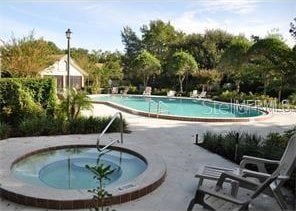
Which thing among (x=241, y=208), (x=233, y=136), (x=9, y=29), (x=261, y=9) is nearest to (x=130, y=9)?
(x=261, y=9)

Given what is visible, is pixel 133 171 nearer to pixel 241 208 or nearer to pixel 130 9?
pixel 241 208

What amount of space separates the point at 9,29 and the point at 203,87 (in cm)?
1722

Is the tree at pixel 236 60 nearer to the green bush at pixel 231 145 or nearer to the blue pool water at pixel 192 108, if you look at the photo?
the blue pool water at pixel 192 108

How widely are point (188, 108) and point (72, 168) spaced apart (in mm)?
15354

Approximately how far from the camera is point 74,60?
35188mm

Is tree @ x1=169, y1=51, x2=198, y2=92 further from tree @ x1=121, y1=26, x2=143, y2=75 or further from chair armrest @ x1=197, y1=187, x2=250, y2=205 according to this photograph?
chair armrest @ x1=197, y1=187, x2=250, y2=205

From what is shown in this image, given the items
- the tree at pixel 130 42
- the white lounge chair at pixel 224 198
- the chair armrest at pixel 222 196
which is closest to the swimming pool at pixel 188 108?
the white lounge chair at pixel 224 198

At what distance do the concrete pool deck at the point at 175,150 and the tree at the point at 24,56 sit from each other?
8619 millimetres

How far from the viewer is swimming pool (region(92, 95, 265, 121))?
681 inches

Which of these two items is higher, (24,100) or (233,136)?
(24,100)

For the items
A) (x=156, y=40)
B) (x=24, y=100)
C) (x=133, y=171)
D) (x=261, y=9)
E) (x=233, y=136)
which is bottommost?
(x=133, y=171)

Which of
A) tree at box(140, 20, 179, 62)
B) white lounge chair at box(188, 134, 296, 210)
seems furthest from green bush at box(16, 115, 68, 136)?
tree at box(140, 20, 179, 62)

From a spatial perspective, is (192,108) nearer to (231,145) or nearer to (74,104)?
(74,104)

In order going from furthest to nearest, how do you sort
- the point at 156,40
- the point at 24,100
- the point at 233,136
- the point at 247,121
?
1. the point at 156,40
2. the point at 247,121
3. the point at 24,100
4. the point at 233,136
